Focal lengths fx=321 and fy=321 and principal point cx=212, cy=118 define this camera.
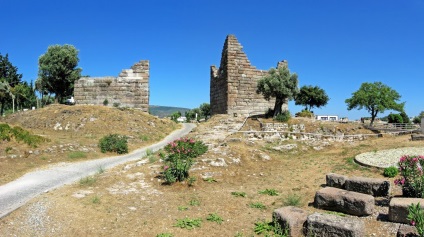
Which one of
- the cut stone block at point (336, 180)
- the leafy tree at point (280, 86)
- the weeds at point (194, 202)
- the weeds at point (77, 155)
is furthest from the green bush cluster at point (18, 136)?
the leafy tree at point (280, 86)

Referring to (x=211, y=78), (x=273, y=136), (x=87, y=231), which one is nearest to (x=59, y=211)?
(x=87, y=231)

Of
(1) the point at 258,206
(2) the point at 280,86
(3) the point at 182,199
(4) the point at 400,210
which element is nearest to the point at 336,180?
(1) the point at 258,206

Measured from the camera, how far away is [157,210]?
8.91 meters

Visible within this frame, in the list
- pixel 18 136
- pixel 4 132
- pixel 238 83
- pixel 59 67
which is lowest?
pixel 18 136

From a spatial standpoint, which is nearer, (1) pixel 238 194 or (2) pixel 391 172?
(1) pixel 238 194

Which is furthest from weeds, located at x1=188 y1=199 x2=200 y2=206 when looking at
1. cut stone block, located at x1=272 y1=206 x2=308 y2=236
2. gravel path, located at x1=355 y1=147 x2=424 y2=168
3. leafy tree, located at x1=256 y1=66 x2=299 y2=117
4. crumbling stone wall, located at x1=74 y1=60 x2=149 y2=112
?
crumbling stone wall, located at x1=74 y1=60 x2=149 y2=112

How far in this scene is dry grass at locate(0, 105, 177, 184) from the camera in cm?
1568

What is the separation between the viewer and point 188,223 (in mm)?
7891

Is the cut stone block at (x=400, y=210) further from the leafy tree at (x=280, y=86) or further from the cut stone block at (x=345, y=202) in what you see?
the leafy tree at (x=280, y=86)

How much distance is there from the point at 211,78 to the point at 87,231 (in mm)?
26076

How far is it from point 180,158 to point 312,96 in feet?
183

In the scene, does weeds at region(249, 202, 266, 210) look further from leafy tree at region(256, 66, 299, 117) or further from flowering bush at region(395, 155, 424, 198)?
leafy tree at region(256, 66, 299, 117)

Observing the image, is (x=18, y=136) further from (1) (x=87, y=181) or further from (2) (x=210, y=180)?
(2) (x=210, y=180)

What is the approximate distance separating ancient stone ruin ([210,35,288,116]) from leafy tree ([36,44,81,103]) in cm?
1554
